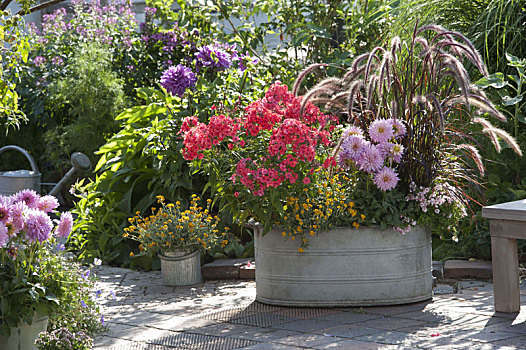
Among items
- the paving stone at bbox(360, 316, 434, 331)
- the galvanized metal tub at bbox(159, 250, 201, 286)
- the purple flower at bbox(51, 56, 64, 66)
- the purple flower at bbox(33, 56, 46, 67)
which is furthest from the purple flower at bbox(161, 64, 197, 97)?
the purple flower at bbox(33, 56, 46, 67)

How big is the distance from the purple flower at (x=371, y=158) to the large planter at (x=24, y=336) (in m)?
1.81

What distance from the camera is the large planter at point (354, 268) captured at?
161 inches

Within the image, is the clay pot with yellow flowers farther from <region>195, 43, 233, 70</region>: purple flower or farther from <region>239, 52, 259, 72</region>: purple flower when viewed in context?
<region>239, 52, 259, 72</region>: purple flower

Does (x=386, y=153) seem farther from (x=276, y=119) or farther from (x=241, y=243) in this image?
(x=241, y=243)

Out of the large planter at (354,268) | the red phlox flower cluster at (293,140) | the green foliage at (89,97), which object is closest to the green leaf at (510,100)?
the large planter at (354,268)

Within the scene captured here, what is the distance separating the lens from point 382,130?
13.1 ft

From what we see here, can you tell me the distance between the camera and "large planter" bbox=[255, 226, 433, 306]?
13.5 feet

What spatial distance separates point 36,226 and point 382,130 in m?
1.85

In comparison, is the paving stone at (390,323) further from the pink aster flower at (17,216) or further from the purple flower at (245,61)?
the purple flower at (245,61)

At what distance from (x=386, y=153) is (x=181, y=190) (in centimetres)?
210

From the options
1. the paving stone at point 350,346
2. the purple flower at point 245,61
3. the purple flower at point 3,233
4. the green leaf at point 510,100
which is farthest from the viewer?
the purple flower at point 245,61

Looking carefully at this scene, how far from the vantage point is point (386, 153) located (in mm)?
4035

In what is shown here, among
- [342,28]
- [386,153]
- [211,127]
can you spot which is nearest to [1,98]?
[211,127]

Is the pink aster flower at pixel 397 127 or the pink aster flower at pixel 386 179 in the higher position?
the pink aster flower at pixel 397 127
